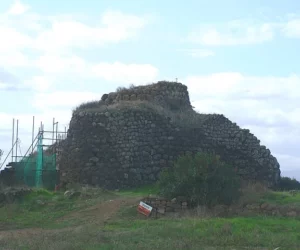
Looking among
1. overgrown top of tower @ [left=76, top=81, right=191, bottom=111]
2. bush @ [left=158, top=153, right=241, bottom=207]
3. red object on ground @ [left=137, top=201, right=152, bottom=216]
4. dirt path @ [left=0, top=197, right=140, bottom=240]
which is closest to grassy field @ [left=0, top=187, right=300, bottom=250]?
dirt path @ [left=0, top=197, right=140, bottom=240]

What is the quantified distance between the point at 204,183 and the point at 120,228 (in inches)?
145

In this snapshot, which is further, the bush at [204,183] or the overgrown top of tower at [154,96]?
the overgrown top of tower at [154,96]

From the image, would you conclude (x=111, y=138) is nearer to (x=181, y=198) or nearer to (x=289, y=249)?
(x=181, y=198)

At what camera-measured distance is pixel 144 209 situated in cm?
1834

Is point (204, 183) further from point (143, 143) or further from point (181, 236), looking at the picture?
point (143, 143)

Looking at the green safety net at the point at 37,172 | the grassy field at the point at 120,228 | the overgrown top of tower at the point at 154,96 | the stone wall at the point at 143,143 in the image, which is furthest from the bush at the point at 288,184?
the green safety net at the point at 37,172

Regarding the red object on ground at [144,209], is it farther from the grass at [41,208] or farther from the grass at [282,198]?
the grass at [282,198]

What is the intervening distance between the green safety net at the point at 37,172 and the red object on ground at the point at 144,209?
29.1ft

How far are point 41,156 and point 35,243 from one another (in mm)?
13932

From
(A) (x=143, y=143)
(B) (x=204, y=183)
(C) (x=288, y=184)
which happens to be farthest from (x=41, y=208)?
(C) (x=288, y=184)

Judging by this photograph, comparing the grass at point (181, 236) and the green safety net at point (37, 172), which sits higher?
the green safety net at point (37, 172)

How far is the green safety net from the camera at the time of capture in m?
26.6

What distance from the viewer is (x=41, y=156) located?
2692cm

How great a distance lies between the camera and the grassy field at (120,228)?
13078mm
